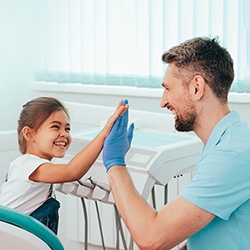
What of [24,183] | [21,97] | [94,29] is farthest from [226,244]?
[21,97]

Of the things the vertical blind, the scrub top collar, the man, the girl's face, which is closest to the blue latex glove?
the man

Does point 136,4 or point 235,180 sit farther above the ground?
point 136,4

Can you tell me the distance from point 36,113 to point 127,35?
114 centimetres

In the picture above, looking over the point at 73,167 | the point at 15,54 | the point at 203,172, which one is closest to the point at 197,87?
the point at 203,172

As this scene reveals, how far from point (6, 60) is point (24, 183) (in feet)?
5.66

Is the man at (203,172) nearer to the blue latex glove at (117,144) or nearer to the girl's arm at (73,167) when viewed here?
the blue latex glove at (117,144)

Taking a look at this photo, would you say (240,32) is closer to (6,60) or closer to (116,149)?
(116,149)

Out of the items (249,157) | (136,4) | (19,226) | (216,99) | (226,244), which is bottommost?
(226,244)

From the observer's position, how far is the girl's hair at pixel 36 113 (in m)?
2.07

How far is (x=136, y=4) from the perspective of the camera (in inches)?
120

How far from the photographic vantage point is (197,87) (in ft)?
5.15

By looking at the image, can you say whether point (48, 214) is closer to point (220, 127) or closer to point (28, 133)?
point (28, 133)

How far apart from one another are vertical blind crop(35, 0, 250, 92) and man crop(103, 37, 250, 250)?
43.2 inches

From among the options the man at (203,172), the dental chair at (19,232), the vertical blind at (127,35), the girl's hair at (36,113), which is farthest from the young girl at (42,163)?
the vertical blind at (127,35)
